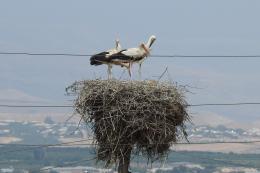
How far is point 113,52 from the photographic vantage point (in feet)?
80.5

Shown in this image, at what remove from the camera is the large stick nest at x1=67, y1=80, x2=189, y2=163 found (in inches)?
Answer: 913

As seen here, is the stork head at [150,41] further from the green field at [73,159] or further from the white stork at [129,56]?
the green field at [73,159]

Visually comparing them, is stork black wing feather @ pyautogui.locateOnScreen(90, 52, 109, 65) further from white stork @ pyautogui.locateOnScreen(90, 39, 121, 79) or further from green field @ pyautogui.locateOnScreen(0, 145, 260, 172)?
green field @ pyautogui.locateOnScreen(0, 145, 260, 172)

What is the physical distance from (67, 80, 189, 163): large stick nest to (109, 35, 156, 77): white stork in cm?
104

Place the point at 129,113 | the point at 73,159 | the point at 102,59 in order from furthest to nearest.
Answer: the point at 73,159 < the point at 102,59 < the point at 129,113

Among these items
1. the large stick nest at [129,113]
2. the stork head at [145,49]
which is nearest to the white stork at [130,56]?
the stork head at [145,49]

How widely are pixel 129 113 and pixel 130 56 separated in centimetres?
173

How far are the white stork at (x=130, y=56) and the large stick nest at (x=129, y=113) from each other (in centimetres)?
104

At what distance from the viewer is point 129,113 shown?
23203 mm

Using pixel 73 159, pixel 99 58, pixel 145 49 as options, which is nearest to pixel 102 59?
pixel 99 58

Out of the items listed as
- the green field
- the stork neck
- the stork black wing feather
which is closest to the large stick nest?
the stork black wing feather

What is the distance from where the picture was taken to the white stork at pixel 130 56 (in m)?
24.4

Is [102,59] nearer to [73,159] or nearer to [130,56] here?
[130,56]

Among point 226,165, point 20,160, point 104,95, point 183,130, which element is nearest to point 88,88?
point 104,95
